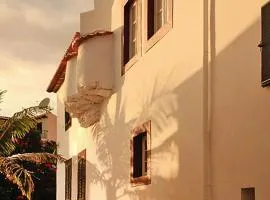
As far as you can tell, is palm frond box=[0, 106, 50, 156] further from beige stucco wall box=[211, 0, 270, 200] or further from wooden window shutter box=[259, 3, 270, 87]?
wooden window shutter box=[259, 3, 270, 87]

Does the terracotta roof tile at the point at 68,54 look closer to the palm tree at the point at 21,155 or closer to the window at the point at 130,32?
the window at the point at 130,32

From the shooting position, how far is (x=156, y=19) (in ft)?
44.4

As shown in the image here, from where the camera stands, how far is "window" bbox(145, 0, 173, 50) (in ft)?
41.3

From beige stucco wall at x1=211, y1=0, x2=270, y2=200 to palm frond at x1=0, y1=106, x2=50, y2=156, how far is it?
7786 mm

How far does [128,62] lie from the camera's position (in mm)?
15094

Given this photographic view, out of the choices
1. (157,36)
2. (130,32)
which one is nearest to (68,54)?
(130,32)

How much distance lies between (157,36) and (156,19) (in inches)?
35.6

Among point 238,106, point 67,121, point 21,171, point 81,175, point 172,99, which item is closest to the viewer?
point 238,106

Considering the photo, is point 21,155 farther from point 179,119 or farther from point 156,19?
point 179,119

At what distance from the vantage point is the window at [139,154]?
13.7 m

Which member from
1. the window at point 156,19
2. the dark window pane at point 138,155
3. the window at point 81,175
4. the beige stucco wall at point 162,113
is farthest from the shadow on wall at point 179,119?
the window at point 81,175

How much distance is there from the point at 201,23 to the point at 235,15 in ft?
3.78

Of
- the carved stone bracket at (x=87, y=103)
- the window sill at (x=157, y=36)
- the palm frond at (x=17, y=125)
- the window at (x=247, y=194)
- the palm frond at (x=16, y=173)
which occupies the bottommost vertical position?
the window at (x=247, y=194)

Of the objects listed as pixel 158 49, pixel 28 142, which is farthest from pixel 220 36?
pixel 28 142
